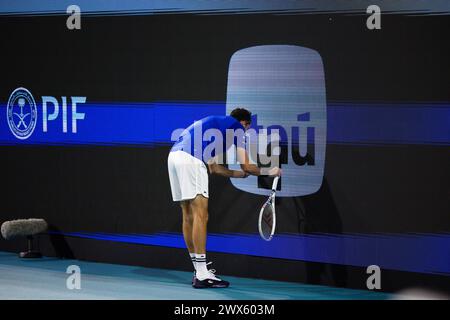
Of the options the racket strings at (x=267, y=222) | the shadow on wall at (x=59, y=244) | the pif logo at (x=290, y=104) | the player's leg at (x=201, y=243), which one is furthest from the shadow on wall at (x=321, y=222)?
the shadow on wall at (x=59, y=244)

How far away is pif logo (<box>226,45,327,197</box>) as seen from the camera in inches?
298

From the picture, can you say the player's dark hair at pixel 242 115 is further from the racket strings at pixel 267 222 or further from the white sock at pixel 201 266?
the white sock at pixel 201 266

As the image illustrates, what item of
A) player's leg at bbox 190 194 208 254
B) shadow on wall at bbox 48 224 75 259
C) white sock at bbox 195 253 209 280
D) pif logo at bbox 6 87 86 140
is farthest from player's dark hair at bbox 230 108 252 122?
shadow on wall at bbox 48 224 75 259

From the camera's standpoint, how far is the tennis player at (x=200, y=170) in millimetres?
7434

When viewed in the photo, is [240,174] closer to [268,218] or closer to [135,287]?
[268,218]

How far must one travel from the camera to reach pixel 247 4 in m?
7.91

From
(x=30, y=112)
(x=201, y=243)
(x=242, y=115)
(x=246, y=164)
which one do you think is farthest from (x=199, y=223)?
(x=30, y=112)

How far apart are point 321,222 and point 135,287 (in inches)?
68.1

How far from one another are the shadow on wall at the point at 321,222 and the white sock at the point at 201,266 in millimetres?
912

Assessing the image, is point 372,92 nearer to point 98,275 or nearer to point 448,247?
point 448,247

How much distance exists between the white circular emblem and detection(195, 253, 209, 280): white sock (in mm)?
2847

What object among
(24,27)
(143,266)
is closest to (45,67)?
(24,27)

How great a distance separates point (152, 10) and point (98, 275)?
261 centimetres

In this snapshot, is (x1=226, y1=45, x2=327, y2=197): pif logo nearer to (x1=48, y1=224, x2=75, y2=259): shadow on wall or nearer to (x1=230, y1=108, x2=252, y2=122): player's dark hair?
(x1=230, y1=108, x2=252, y2=122): player's dark hair
